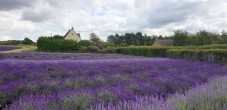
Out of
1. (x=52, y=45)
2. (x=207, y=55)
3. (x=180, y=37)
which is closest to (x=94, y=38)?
(x=52, y=45)

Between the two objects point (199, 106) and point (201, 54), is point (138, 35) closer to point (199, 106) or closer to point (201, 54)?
point (201, 54)

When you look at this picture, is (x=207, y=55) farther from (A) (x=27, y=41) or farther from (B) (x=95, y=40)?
(A) (x=27, y=41)

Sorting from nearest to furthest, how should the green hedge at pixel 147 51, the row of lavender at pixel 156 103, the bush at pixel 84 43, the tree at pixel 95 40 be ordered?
1. the row of lavender at pixel 156 103
2. the green hedge at pixel 147 51
3. the bush at pixel 84 43
4. the tree at pixel 95 40

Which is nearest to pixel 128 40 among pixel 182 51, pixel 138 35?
pixel 138 35

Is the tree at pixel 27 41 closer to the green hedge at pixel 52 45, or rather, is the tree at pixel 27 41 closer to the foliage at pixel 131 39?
the green hedge at pixel 52 45

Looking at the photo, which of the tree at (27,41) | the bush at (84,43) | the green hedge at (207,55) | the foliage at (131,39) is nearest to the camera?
the green hedge at (207,55)

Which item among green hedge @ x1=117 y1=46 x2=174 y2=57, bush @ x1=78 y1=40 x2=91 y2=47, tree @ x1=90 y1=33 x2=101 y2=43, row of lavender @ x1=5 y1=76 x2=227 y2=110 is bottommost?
green hedge @ x1=117 y1=46 x2=174 y2=57

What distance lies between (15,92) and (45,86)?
782mm

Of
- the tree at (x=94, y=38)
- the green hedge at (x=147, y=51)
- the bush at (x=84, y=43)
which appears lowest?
the green hedge at (x=147, y=51)

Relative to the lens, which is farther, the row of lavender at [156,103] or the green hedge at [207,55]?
the green hedge at [207,55]

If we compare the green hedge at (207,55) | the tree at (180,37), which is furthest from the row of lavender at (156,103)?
the tree at (180,37)

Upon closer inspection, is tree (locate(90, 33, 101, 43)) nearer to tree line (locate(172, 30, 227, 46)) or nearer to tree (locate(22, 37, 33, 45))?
tree (locate(22, 37, 33, 45))

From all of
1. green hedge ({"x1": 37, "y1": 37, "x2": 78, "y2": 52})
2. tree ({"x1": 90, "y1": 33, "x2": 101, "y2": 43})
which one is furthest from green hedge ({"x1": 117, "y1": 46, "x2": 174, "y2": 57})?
tree ({"x1": 90, "y1": 33, "x2": 101, "y2": 43})

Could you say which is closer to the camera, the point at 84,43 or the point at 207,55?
the point at 207,55
